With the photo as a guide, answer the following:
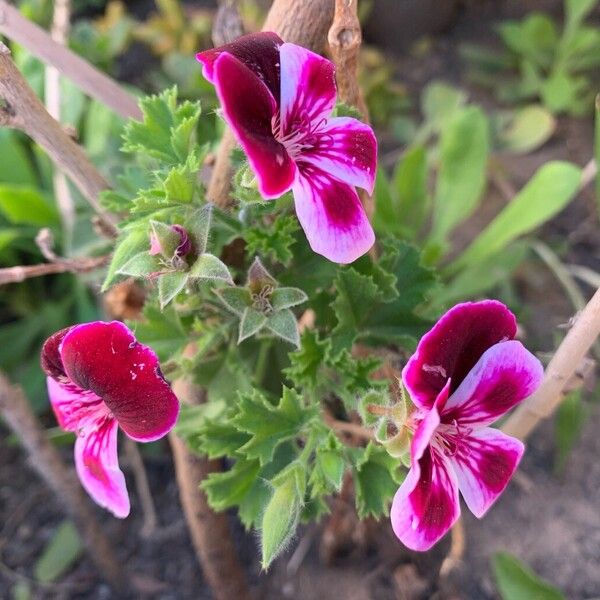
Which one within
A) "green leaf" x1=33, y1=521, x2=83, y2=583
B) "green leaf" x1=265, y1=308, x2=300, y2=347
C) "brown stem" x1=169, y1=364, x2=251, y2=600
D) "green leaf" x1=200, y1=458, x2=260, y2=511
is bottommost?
"green leaf" x1=33, y1=521, x2=83, y2=583

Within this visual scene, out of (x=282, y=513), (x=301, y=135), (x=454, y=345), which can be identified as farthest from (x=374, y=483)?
(x=301, y=135)

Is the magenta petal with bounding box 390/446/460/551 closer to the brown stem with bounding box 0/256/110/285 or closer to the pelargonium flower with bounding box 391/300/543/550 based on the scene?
the pelargonium flower with bounding box 391/300/543/550

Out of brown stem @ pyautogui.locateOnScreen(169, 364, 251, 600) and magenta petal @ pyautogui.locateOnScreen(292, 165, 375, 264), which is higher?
magenta petal @ pyautogui.locateOnScreen(292, 165, 375, 264)

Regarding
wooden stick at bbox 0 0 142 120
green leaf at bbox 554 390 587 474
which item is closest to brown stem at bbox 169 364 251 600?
wooden stick at bbox 0 0 142 120

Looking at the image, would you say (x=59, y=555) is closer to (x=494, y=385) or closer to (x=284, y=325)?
(x=284, y=325)

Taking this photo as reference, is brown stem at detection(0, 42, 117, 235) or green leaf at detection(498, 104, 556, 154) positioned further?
green leaf at detection(498, 104, 556, 154)

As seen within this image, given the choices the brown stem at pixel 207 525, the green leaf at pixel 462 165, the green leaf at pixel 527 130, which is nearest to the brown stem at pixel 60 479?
the brown stem at pixel 207 525

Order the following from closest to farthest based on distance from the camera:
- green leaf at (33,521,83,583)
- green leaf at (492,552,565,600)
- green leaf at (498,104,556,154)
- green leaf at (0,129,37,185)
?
1. green leaf at (492,552,565,600)
2. green leaf at (33,521,83,583)
3. green leaf at (0,129,37,185)
4. green leaf at (498,104,556,154)

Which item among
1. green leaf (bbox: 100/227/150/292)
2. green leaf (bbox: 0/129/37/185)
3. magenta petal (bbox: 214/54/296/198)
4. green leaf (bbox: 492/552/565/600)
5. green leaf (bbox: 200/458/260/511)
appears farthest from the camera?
green leaf (bbox: 0/129/37/185)
